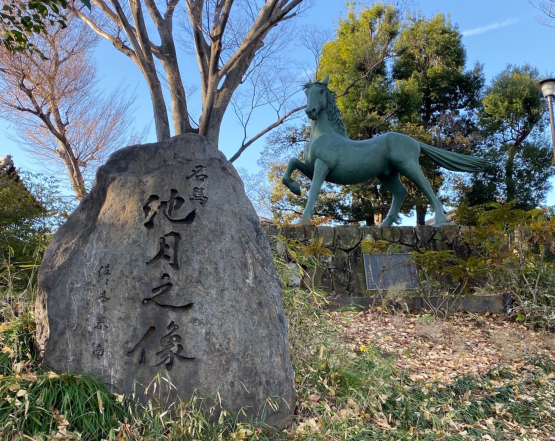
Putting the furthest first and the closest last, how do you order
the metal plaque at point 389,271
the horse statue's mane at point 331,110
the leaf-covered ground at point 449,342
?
the horse statue's mane at point 331,110 → the metal plaque at point 389,271 → the leaf-covered ground at point 449,342

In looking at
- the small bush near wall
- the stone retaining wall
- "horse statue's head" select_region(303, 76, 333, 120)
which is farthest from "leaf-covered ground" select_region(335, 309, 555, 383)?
"horse statue's head" select_region(303, 76, 333, 120)

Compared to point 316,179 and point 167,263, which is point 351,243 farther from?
point 167,263

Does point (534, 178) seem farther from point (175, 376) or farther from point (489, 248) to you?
point (175, 376)

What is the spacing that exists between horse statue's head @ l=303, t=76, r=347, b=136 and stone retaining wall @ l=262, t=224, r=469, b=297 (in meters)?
1.67

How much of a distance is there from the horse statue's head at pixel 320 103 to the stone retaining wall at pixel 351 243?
167cm

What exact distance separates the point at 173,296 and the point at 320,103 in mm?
5339

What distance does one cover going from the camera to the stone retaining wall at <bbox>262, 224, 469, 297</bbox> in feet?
22.6

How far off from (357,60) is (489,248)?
10940 millimetres

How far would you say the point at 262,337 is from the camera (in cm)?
266

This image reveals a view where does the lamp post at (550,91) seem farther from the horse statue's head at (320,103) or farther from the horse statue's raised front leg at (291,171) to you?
the horse statue's raised front leg at (291,171)

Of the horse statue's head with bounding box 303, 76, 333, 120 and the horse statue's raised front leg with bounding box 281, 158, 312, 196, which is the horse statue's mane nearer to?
the horse statue's head with bounding box 303, 76, 333, 120

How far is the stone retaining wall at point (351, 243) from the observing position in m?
6.88

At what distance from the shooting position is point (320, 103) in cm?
743

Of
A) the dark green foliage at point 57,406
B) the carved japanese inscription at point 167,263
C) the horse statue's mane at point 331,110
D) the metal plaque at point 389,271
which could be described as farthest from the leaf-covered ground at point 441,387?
the horse statue's mane at point 331,110
